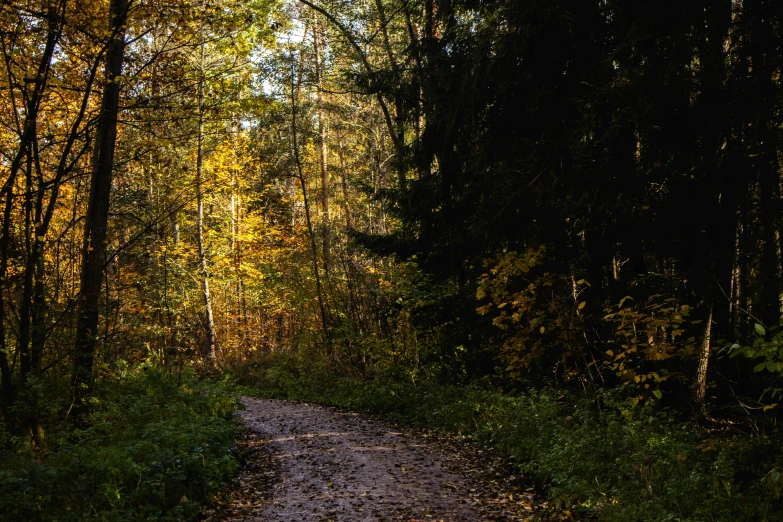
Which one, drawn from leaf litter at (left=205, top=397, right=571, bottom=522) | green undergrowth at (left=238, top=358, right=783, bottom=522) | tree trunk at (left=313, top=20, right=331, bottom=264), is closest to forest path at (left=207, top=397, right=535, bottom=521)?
leaf litter at (left=205, top=397, right=571, bottom=522)

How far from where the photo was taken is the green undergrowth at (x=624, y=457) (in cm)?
518

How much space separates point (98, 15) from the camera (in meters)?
8.59

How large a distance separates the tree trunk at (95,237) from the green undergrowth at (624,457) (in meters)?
6.33

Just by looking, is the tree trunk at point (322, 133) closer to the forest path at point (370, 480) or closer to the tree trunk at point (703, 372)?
the forest path at point (370, 480)

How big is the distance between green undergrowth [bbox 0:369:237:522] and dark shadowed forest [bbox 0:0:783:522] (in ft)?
0.11

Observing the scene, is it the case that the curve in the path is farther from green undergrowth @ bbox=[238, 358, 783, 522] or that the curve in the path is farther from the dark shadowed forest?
green undergrowth @ bbox=[238, 358, 783, 522]

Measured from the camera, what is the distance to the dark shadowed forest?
616cm

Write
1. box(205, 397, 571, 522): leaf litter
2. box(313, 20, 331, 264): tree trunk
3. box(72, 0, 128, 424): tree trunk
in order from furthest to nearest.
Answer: box(313, 20, 331, 264): tree trunk < box(72, 0, 128, 424): tree trunk < box(205, 397, 571, 522): leaf litter

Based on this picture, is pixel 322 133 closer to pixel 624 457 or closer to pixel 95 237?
pixel 95 237

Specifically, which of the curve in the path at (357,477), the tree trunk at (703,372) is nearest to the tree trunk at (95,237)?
the curve in the path at (357,477)

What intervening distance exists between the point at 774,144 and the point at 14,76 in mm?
8898

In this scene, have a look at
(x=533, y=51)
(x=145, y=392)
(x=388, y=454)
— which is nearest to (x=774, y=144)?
(x=533, y=51)

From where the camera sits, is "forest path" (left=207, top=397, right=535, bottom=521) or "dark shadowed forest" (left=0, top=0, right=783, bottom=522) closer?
"dark shadowed forest" (left=0, top=0, right=783, bottom=522)

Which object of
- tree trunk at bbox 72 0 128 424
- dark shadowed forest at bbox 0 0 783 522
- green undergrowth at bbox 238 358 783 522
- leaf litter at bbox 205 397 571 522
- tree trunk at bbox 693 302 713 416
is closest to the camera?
green undergrowth at bbox 238 358 783 522
